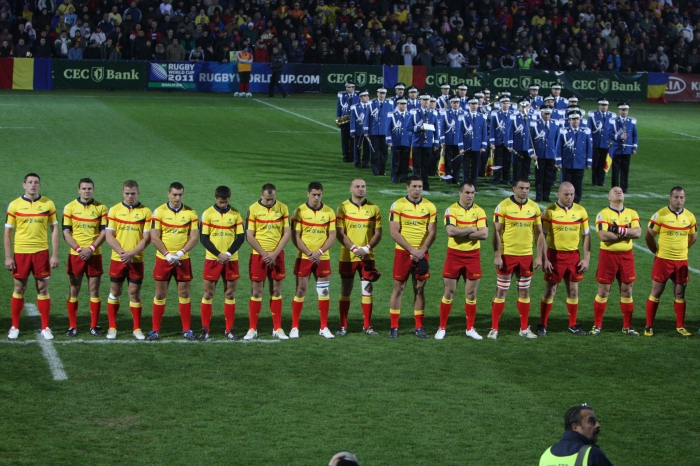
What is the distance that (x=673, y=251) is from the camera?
492 inches

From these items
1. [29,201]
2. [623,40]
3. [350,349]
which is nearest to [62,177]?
[29,201]

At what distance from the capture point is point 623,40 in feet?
152

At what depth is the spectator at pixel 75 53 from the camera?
3966 cm

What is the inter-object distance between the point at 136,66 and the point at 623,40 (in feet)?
70.6

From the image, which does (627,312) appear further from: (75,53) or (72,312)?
(75,53)

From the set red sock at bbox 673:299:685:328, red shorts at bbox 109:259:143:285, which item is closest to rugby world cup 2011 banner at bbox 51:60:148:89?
red shorts at bbox 109:259:143:285

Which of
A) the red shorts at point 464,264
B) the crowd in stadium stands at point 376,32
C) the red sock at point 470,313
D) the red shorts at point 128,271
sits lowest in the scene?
the red sock at point 470,313

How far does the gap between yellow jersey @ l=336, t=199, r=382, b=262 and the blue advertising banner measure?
29928 mm

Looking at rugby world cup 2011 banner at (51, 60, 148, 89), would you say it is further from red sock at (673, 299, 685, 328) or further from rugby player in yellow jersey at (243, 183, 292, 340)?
red sock at (673, 299, 685, 328)

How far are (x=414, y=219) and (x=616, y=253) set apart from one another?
2.48 metres

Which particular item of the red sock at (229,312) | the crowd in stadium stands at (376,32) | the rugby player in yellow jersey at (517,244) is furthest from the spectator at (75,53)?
the rugby player in yellow jersey at (517,244)

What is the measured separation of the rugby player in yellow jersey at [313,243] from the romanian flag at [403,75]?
30480 millimetres

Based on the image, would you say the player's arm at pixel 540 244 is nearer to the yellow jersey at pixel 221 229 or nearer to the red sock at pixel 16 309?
the yellow jersey at pixel 221 229

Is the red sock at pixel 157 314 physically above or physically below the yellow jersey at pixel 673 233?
below
